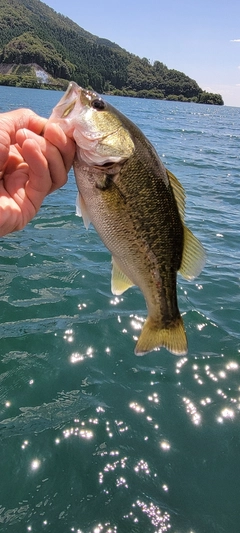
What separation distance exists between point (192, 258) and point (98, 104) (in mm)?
1264

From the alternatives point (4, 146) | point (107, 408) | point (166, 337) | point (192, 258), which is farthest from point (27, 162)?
point (107, 408)

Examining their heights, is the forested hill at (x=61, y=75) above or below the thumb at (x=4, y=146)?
above

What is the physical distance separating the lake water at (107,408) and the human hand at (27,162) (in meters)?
2.57

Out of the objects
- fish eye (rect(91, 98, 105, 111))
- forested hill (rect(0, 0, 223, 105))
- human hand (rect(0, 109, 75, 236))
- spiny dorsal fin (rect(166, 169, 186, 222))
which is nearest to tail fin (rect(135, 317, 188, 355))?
spiny dorsal fin (rect(166, 169, 186, 222))

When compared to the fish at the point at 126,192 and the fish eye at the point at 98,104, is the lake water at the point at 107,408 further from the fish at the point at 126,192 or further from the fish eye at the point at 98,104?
the fish eye at the point at 98,104

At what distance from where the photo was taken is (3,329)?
5.96m

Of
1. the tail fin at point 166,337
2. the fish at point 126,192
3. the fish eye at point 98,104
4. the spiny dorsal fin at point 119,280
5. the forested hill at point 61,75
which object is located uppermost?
the forested hill at point 61,75

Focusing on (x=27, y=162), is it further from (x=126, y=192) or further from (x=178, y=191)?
(x=178, y=191)

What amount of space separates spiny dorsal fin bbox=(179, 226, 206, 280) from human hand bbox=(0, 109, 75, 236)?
41.8 inches

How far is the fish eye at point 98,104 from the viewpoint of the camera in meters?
2.62

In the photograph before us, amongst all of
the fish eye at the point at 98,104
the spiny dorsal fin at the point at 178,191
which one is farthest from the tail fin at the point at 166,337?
the fish eye at the point at 98,104

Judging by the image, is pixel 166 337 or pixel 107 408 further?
pixel 107 408

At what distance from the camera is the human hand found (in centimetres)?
269

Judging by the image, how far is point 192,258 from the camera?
2928mm
